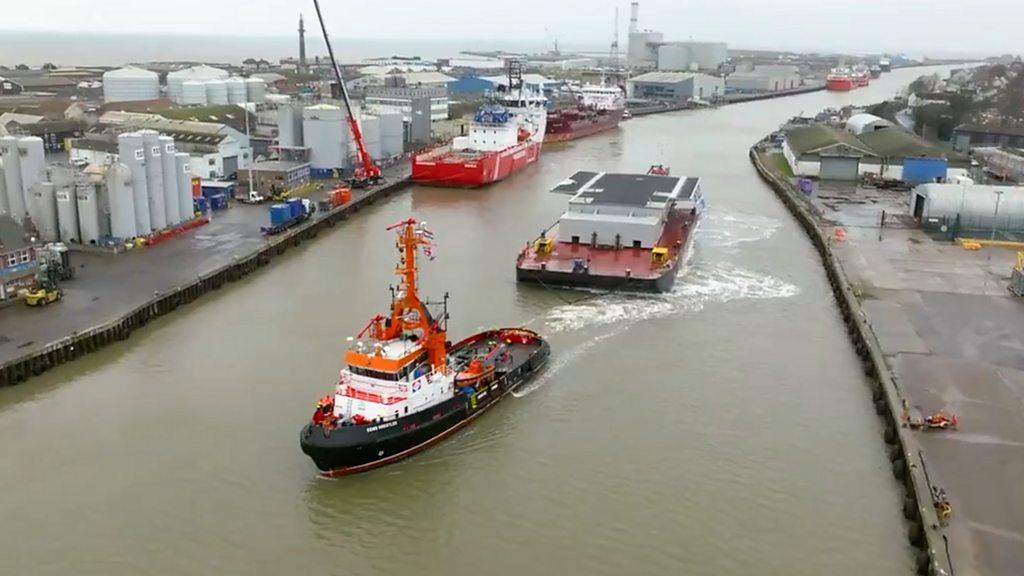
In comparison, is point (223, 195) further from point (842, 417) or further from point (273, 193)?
point (842, 417)

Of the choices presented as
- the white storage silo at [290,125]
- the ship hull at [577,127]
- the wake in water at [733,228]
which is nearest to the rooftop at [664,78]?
the ship hull at [577,127]

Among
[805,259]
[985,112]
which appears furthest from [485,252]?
[985,112]

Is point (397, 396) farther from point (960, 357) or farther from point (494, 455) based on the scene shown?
point (960, 357)

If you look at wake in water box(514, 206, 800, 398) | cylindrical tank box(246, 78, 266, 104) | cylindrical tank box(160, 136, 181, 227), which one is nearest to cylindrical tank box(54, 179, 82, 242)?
cylindrical tank box(160, 136, 181, 227)

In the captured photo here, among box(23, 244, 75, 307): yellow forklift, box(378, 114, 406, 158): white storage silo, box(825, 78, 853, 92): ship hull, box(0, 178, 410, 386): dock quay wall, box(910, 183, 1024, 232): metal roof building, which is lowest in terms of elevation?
box(0, 178, 410, 386): dock quay wall

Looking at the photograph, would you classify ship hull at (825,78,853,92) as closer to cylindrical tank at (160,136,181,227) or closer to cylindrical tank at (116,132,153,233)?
cylindrical tank at (160,136,181,227)
